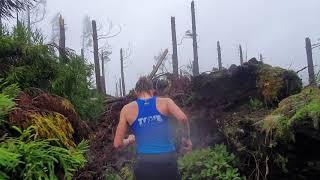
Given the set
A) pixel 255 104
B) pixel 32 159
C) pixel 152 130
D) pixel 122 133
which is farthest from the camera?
pixel 255 104

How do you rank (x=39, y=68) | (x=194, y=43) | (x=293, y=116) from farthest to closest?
(x=194, y=43) → (x=39, y=68) → (x=293, y=116)

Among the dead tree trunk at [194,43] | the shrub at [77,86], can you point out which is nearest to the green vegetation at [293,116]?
the shrub at [77,86]

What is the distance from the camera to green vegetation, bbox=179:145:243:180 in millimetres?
6449

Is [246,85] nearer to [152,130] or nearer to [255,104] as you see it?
[255,104]

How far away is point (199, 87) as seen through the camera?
887 centimetres

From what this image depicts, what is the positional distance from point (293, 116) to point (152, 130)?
2350 mm

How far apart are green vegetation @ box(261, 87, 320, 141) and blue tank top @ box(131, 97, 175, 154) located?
2.07 meters

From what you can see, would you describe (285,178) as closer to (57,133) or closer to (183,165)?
(183,165)

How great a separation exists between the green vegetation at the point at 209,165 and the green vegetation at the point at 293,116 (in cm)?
70

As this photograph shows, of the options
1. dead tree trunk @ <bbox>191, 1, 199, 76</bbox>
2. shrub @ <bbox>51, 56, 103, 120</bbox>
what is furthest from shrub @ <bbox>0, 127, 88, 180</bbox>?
dead tree trunk @ <bbox>191, 1, 199, 76</bbox>

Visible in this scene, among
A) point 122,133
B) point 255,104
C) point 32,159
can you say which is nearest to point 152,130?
point 122,133

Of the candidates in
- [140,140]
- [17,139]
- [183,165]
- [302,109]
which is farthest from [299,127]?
[17,139]

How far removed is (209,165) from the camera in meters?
6.62

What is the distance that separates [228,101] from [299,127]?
2.59 meters
